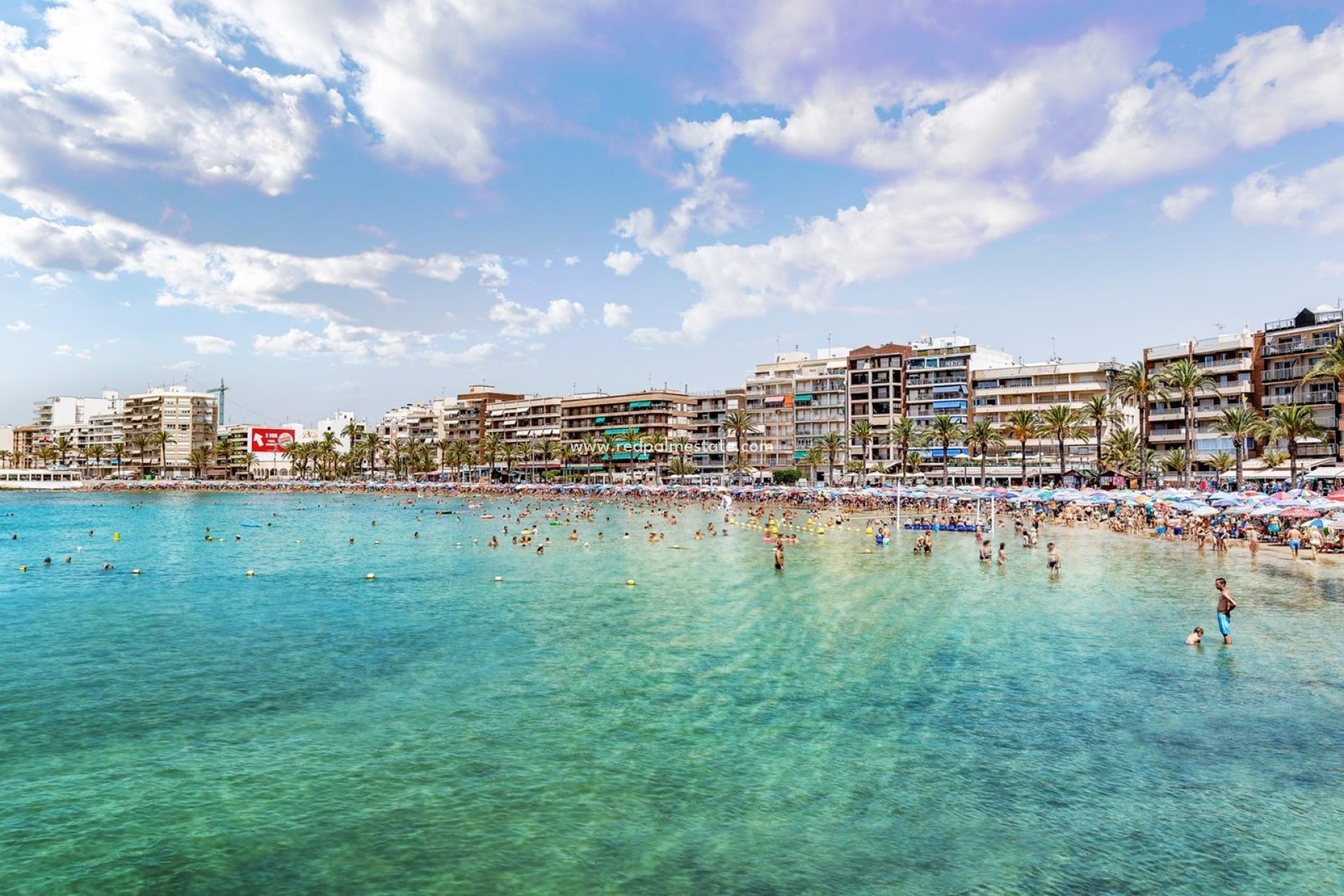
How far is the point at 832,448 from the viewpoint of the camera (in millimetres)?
124250

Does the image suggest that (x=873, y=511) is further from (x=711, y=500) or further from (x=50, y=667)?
(x=50, y=667)

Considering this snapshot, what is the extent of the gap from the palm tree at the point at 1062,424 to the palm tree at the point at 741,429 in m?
50.3

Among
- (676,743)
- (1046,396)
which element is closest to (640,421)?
(1046,396)

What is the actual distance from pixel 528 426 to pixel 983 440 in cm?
10414

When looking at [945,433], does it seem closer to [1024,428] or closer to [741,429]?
[1024,428]

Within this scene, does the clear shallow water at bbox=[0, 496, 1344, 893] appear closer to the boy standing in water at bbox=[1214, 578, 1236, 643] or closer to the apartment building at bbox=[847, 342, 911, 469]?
the boy standing in water at bbox=[1214, 578, 1236, 643]

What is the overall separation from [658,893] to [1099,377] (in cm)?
11075

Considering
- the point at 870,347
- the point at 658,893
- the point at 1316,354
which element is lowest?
the point at 658,893

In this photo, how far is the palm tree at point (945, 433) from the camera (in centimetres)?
10419

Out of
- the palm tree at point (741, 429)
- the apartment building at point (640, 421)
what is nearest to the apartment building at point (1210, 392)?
the palm tree at point (741, 429)

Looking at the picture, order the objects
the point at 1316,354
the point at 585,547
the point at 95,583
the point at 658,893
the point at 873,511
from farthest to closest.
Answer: the point at 873,511 < the point at 1316,354 < the point at 585,547 < the point at 95,583 < the point at 658,893

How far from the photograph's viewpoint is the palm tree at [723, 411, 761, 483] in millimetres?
139000

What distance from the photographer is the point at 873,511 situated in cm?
8812

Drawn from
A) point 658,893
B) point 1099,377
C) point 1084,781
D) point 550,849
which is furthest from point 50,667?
point 1099,377
